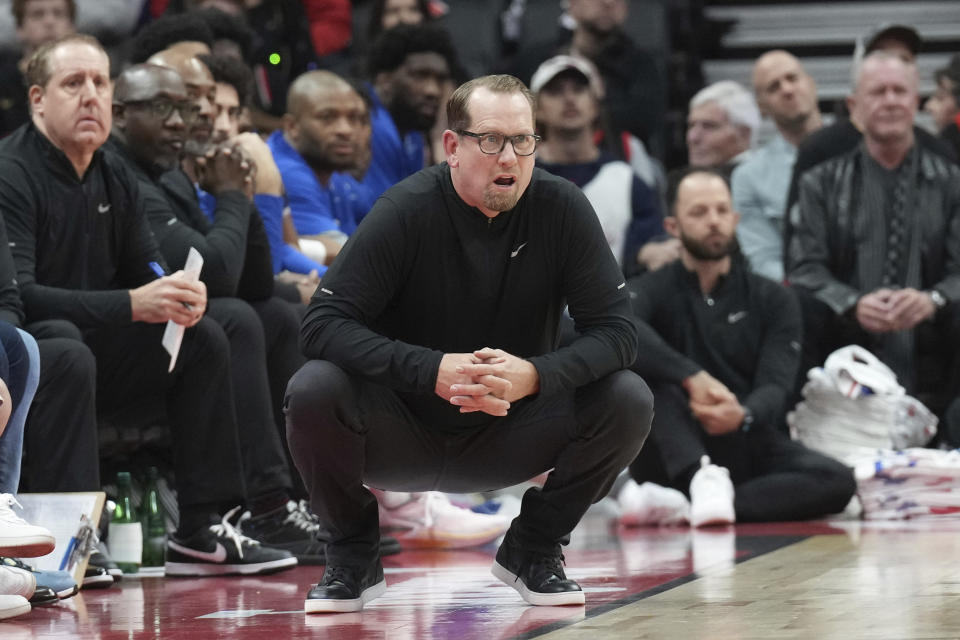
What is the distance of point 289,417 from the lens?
337 cm

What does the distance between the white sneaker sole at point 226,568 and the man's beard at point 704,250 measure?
2.47 m

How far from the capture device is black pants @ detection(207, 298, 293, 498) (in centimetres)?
465

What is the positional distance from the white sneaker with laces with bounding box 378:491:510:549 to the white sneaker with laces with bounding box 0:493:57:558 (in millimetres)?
1981

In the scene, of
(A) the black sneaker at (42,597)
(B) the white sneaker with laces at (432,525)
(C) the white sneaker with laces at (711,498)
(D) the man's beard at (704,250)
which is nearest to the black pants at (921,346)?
(D) the man's beard at (704,250)

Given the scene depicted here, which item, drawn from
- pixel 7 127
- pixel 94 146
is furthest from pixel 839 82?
pixel 94 146

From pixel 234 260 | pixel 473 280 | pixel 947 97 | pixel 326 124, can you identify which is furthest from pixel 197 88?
pixel 947 97

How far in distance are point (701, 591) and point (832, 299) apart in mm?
3092

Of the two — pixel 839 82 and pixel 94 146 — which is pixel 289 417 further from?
pixel 839 82

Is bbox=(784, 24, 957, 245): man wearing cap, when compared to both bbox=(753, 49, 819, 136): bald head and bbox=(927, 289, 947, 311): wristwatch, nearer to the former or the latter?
bbox=(753, 49, 819, 136): bald head

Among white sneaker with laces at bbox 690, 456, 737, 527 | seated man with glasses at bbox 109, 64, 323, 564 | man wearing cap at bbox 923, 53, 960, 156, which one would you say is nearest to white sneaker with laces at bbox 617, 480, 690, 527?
white sneaker with laces at bbox 690, 456, 737, 527

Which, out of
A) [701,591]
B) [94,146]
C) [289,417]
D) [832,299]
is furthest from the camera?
[832,299]

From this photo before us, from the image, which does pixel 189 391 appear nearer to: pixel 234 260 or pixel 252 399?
pixel 252 399

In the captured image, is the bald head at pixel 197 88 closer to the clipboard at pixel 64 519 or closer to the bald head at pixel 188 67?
the bald head at pixel 188 67

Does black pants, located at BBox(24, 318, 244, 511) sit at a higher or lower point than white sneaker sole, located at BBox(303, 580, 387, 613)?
higher
